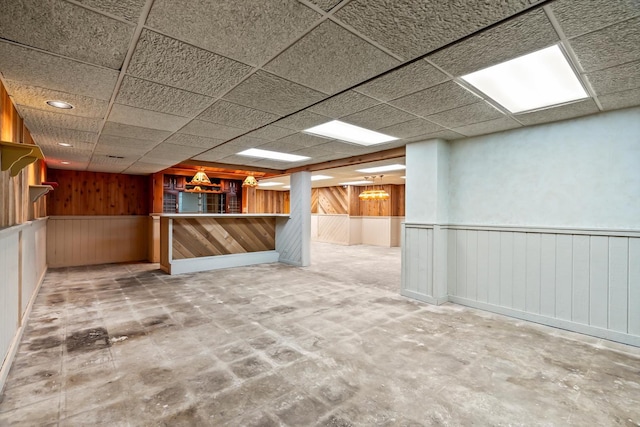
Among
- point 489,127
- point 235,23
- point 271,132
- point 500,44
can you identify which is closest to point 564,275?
point 489,127

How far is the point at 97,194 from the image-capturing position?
708cm

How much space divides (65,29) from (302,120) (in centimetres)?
200

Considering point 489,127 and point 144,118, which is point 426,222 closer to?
point 489,127

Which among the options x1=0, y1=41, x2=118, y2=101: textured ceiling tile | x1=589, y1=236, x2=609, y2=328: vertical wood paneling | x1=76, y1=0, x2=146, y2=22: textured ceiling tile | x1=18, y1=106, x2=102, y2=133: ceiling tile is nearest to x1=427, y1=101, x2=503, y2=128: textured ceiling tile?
x1=589, y1=236, x2=609, y2=328: vertical wood paneling

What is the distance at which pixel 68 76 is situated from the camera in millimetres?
2119

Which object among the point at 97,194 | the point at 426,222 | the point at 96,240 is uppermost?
the point at 97,194

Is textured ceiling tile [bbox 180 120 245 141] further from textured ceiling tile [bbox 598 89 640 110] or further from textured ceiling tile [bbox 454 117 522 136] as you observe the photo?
textured ceiling tile [bbox 598 89 640 110]

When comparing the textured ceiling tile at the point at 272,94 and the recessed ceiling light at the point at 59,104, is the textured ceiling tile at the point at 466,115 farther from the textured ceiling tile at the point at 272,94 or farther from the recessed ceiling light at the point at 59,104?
the recessed ceiling light at the point at 59,104

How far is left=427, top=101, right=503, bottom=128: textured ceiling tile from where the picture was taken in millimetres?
2780

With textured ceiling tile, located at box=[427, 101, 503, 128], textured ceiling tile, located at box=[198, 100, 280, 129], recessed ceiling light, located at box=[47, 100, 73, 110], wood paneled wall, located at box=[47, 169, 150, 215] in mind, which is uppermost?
textured ceiling tile, located at box=[198, 100, 280, 129]

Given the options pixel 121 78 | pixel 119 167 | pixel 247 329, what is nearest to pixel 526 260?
pixel 247 329

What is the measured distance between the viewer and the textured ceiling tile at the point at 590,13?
136 centimetres

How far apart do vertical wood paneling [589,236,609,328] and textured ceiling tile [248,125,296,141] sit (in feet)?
11.2

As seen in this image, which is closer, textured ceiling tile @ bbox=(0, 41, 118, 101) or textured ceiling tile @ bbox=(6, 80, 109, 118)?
textured ceiling tile @ bbox=(0, 41, 118, 101)
